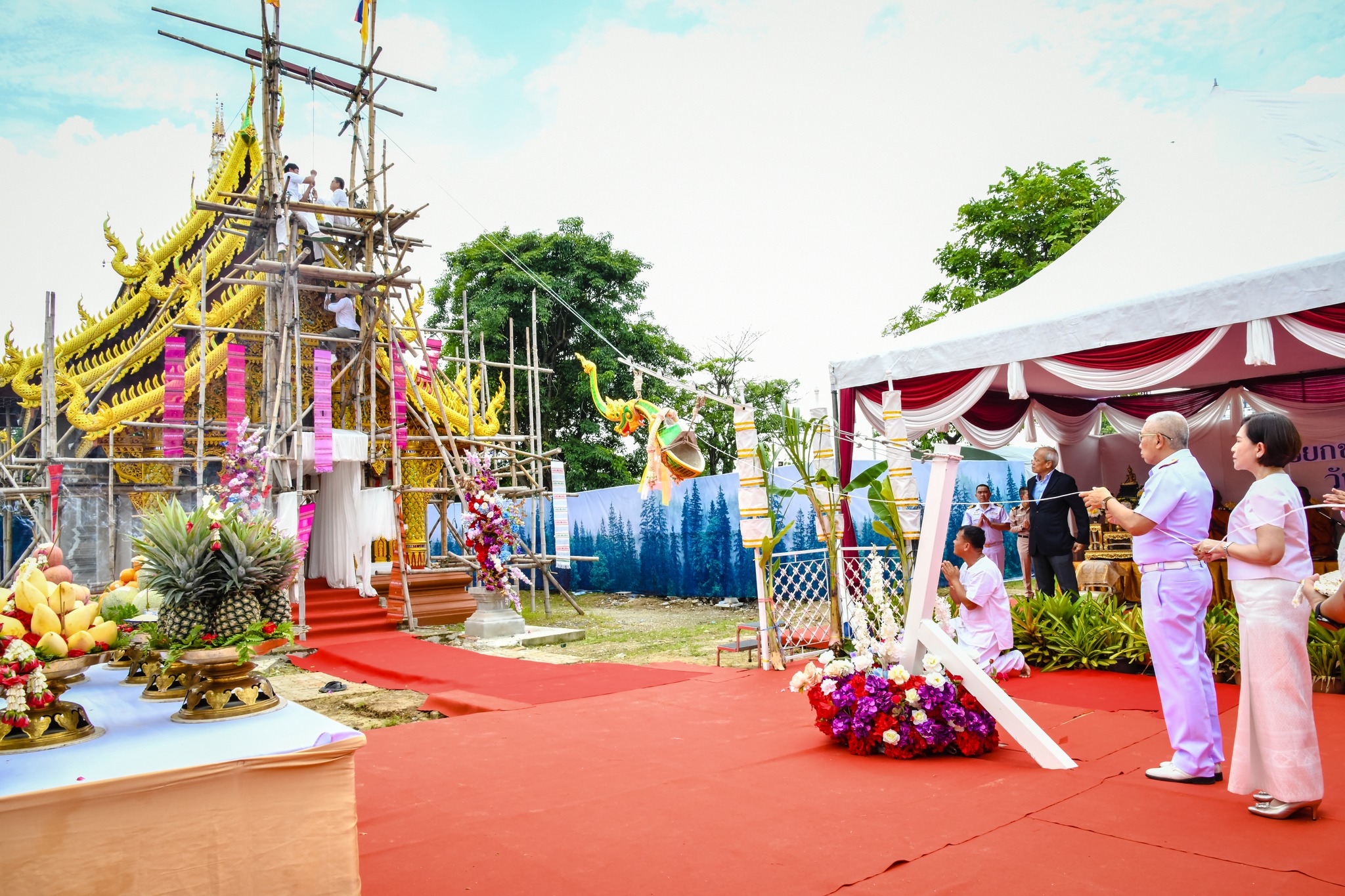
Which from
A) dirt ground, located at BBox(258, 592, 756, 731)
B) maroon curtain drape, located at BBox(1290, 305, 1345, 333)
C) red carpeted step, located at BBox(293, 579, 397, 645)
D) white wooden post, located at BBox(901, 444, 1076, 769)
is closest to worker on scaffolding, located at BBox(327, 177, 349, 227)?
red carpeted step, located at BBox(293, 579, 397, 645)

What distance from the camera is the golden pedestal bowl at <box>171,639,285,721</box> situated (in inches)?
101

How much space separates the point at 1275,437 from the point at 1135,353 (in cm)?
345

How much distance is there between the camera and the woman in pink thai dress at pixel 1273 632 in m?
3.19

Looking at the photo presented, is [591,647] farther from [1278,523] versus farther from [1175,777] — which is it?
[1278,523]

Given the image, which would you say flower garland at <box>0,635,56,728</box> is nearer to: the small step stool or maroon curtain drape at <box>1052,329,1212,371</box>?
the small step stool

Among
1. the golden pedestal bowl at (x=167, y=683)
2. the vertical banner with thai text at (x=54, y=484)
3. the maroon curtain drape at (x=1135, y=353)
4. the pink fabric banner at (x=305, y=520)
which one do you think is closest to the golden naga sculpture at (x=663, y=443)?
the maroon curtain drape at (x=1135, y=353)

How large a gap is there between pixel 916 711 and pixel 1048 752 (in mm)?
643

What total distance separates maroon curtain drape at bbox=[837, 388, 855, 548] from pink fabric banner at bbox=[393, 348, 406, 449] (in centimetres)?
→ 656

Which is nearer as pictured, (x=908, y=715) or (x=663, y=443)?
(x=908, y=715)

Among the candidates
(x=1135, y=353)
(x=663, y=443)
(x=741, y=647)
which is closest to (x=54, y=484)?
(x=663, y=443)

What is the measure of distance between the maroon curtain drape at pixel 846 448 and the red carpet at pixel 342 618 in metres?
5.93

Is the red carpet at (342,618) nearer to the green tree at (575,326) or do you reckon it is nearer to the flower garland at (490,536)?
the flower garland at (490,536)

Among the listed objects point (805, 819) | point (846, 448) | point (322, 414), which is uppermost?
point (322, 414)

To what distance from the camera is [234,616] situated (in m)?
2.66
